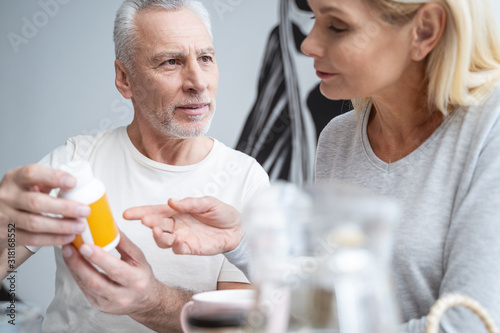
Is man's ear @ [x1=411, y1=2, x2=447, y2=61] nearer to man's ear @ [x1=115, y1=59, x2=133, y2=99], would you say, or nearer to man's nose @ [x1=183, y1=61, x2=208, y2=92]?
man's nose @ [x1=183, y1=61, x2=208, y2=92]

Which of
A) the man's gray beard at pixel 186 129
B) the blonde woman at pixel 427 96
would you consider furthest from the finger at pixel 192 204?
the man's gray beard at pixel 186 129

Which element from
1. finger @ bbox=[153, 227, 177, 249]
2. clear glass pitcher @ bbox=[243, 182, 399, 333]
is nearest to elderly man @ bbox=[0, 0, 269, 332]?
finger @ bbox=[153, 227, 177, 249]

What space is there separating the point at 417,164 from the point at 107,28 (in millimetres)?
2095

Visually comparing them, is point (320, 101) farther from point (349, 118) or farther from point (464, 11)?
point (464, 11)

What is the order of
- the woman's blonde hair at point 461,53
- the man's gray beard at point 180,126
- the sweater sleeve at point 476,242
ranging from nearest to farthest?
the sweater sleeve at point 476,242 → the woman's blonde hair at point 461,53 → the man's gray beard at point 180,126

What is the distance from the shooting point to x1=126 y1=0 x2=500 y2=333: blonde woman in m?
0.96

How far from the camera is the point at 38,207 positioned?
883mm

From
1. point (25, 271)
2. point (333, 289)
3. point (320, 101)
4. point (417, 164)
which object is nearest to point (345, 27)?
point (417, 164)

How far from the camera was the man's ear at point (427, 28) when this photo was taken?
0.97 meters

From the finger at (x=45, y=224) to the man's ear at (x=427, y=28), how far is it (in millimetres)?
725

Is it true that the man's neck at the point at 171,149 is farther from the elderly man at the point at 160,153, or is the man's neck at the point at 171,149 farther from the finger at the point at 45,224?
the finger at the point at 45,224

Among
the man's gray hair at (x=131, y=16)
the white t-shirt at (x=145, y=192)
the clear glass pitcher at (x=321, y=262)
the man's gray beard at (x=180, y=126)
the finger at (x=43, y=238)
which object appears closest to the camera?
the clear glass pitcher at (x=321, y=262)

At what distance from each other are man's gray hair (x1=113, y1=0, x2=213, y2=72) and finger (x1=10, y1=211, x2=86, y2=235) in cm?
102

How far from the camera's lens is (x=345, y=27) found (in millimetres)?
1006
